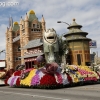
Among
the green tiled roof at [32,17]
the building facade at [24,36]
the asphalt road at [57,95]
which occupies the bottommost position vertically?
the asphalt road at [57,95]

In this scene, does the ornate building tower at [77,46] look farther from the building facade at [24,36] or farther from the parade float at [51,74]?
the building facade at [24,36]

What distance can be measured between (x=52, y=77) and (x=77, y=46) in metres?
22.2

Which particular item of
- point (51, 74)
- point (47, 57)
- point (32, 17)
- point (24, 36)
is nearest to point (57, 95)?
point (51, 74)

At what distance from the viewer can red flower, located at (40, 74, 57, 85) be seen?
14.4 meters

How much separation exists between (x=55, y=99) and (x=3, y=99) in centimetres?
250

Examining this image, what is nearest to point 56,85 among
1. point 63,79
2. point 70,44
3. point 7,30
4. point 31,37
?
point 63,79

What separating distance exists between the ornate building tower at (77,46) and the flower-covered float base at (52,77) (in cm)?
1878

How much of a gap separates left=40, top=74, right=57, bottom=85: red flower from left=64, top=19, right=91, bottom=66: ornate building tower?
21.9m

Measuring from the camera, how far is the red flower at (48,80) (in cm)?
1442

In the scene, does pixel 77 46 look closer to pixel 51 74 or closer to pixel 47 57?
pixel 47 57

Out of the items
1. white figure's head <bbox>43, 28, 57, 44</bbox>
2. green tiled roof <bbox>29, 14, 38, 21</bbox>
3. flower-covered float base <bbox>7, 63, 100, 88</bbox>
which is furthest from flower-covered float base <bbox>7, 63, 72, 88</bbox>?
green tiled roof <bbox>29, 14, 38, 21</bbox>

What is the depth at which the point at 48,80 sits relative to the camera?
14445 mm

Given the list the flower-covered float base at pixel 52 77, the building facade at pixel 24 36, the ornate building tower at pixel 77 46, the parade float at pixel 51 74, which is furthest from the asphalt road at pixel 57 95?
the building facade at pixel 24 36

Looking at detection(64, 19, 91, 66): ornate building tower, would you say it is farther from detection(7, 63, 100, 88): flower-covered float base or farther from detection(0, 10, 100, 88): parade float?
detection(7, 63, 100, 88): flower-covered float base
